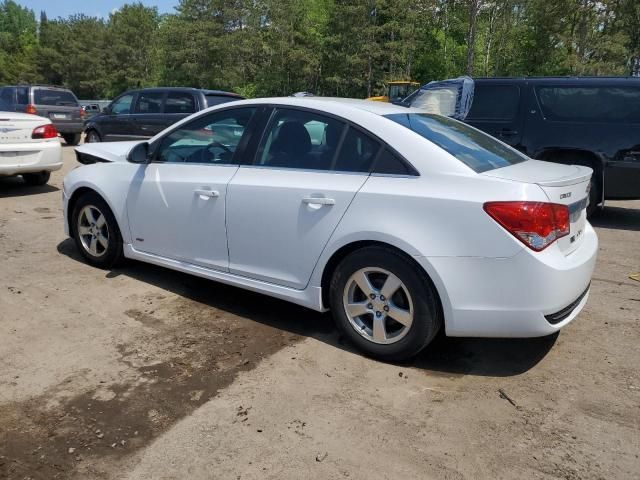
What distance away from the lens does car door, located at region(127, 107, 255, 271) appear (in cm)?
A: 401

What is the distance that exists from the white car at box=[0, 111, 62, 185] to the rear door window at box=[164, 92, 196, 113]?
2979mm

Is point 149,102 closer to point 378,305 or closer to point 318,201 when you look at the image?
point 318,201

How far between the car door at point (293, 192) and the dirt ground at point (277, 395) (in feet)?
1.68

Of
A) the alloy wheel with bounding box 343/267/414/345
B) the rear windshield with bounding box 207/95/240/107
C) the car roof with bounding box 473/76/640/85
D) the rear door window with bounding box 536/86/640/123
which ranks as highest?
the car roof with bounding box 473/76/640/85

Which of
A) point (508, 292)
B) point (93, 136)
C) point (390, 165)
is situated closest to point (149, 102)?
point (93, 136)

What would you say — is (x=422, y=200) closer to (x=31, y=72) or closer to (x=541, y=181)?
(x=541, y=181)

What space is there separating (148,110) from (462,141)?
9.64m

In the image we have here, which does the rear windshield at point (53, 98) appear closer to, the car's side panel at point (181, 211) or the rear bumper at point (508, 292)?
the car's side panel at point (181, 211)

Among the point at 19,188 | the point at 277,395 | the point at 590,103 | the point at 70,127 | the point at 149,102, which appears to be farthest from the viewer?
the point at 70,127

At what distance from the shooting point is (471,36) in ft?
127

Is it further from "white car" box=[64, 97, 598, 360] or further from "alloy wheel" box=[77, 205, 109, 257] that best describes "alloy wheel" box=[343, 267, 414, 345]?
"alloy wheel" box=[77, 205, 109, 257]

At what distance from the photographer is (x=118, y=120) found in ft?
40.8

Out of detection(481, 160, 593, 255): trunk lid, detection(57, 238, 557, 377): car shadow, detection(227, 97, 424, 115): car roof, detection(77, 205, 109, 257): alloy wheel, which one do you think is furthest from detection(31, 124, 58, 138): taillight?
detection(481, 160, 593, 255): trunk lid

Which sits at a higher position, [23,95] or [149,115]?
[23,95]
